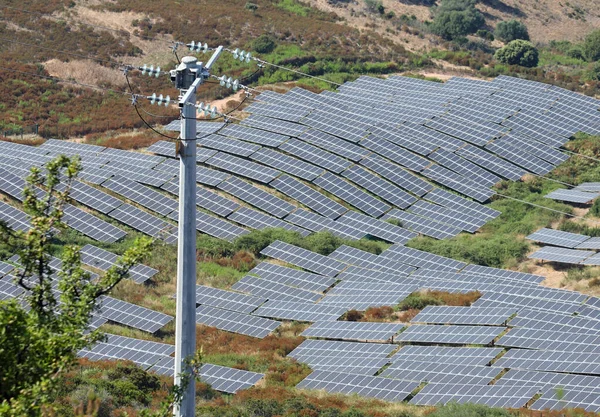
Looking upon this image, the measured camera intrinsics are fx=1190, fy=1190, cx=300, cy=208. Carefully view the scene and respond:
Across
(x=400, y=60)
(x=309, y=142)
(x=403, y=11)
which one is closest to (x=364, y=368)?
(x=309, y=142)

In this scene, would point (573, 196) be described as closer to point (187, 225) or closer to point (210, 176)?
point (210, 176)

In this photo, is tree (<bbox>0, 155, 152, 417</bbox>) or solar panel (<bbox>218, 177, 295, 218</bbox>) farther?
solar panel (<bbox>218, 177, 295, 218</bbox>)

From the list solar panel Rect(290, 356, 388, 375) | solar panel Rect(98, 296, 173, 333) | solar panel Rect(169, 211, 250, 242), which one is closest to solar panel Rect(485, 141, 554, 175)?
solar panel Rect(169, 211, 250, 242)

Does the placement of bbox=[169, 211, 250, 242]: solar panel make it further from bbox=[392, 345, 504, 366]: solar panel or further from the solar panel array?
bbox=[392, 345, 504, 366]: solar panel

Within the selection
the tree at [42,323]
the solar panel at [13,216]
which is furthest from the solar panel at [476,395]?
the solar panel at [13,216]

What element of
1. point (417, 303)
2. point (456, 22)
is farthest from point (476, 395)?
point (456, 22)
